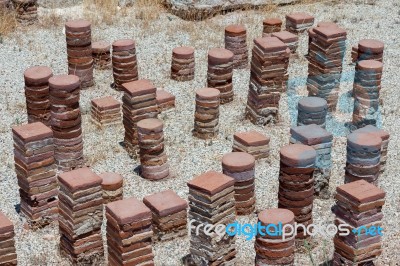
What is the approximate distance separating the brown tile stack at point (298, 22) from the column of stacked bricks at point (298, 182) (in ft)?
23.6

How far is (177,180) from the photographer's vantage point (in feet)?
38.4

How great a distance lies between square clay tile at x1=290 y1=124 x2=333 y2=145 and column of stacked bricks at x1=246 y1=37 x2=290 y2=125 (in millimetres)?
1855

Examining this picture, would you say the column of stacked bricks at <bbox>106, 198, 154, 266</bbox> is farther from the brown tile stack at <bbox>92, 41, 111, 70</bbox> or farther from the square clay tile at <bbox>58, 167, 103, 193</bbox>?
the brown tile stack at <bbox>92, 41, 111, 70</bbox>

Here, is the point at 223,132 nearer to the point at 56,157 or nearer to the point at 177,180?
the point at 177,180

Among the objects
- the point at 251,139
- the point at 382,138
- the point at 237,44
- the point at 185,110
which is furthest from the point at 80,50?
the point at 382,138

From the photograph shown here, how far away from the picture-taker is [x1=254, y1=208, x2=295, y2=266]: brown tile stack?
9084 millimetres

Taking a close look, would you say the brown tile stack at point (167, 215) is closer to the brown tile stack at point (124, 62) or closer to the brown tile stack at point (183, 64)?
the brown tile stack at point (124, 62)

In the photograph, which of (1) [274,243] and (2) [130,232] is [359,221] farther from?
(2) [130,232]

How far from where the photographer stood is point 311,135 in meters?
11.1

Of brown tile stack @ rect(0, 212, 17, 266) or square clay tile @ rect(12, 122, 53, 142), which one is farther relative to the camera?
square clay tile @ rect(12, 122, 53, 142)

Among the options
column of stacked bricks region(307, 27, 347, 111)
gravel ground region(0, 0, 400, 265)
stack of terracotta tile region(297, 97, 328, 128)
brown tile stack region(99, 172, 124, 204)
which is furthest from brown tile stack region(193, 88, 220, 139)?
brown tile stack region(99, 172, 124, 204)

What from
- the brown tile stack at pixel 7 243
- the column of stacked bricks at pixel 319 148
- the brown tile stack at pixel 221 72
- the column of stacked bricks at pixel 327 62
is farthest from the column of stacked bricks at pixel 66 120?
the column of stacked bricks at pixel 327 62

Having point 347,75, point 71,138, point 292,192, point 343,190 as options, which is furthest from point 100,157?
point 347,75

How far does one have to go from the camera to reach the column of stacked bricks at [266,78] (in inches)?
509
